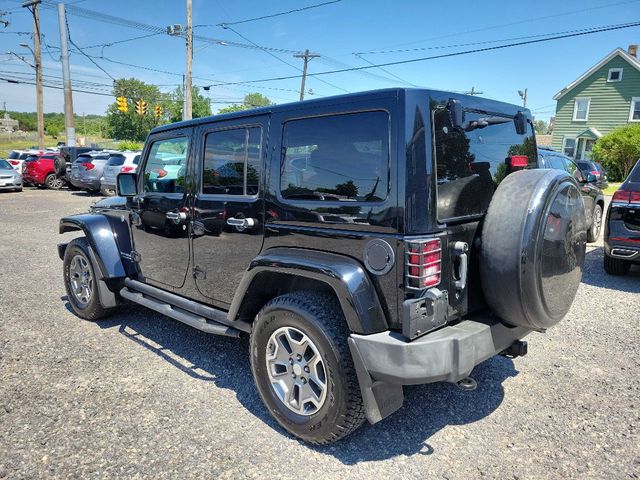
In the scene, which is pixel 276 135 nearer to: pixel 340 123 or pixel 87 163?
pixel 340 123

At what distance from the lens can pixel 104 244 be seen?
14.4 feet

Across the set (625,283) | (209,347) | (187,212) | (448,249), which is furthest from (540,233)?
(625,283)

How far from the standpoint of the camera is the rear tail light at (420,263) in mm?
2246

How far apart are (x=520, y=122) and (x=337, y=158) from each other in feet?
4.95

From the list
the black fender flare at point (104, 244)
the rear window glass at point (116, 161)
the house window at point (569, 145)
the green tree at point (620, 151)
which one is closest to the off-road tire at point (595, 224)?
the black fender flare at point (104, 244)

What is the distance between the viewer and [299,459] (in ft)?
8.44

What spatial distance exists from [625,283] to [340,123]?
5396mm

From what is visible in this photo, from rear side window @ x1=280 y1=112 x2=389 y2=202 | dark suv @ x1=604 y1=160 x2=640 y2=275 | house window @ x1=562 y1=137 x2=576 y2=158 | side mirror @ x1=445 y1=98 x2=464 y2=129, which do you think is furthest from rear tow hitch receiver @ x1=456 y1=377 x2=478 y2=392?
house window @ x1=562 y1=137 x2=576 y2=158

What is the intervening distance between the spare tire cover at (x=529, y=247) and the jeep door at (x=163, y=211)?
2.31 metres

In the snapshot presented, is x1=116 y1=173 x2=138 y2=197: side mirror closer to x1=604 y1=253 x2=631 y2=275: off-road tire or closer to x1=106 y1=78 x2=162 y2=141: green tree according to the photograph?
x1=604 y1=253 x2=631 y2=275: off-road tire

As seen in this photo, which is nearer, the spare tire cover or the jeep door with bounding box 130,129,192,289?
the spare tire cover

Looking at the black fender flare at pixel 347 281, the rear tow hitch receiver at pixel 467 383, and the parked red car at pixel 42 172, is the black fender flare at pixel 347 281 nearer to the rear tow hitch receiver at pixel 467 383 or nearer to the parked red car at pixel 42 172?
the rear tow hitch receiver at pixel 467 383

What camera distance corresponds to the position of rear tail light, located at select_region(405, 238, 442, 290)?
2.25 metres

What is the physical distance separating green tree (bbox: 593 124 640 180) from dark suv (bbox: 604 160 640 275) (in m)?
21.5
